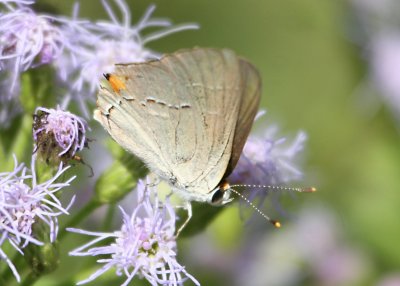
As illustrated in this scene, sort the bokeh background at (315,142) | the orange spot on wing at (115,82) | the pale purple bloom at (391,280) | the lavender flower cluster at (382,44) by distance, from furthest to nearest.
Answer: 1. the lavender flower cluster at (382,44)
2. the bokeh background at (315,142)
3. the pale purple bloom at (391,280)
4. the orange spot on wing at (115,82)

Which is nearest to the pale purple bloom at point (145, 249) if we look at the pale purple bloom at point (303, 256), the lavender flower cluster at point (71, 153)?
the lavender flower cluster at point (71, 153)

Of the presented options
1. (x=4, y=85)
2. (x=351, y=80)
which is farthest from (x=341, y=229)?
(x=4, y=85)

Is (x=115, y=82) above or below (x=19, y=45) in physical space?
above

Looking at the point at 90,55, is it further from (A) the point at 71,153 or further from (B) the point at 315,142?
(B) the point at 315,142

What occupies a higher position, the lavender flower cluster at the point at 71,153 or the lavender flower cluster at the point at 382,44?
the lavender flower cluster at the point at 71,153

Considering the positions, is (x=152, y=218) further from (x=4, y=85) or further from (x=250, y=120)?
(x=4, y=85)

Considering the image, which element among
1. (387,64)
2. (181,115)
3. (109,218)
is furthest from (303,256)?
(181,115)

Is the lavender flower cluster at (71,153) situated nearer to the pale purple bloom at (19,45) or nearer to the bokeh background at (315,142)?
the pale purple bloom at (19,45)
